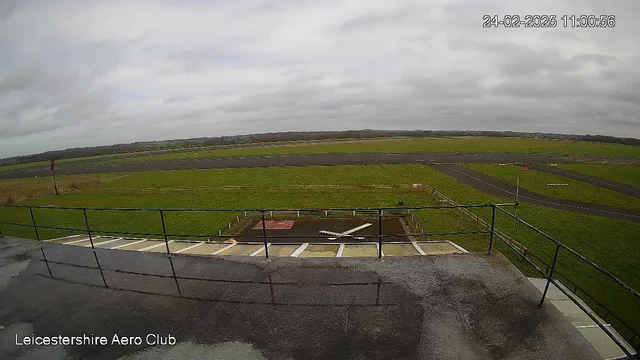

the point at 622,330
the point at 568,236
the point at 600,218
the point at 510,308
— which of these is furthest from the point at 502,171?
the point at 510,308

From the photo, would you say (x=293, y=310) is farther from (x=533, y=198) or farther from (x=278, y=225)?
(x=533, y=198)

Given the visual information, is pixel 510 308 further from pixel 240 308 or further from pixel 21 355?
pixel 21 355

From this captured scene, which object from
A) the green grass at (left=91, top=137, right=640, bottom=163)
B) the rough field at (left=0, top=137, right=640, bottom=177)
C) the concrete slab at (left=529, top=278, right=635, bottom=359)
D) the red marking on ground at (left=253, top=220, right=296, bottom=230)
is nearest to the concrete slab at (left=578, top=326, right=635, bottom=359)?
the concrete slab at (left=529, top=278, right=635, bottom=359)

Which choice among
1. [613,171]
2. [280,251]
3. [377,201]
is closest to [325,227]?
[280,251]

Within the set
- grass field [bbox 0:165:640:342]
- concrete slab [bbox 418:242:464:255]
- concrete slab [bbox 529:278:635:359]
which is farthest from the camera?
grass field [bbox 0:165:640:342]

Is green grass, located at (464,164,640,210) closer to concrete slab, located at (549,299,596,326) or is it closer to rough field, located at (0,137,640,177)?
rough field, located at (0,137,640,177)

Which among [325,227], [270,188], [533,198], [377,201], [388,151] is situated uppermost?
[388,151]
